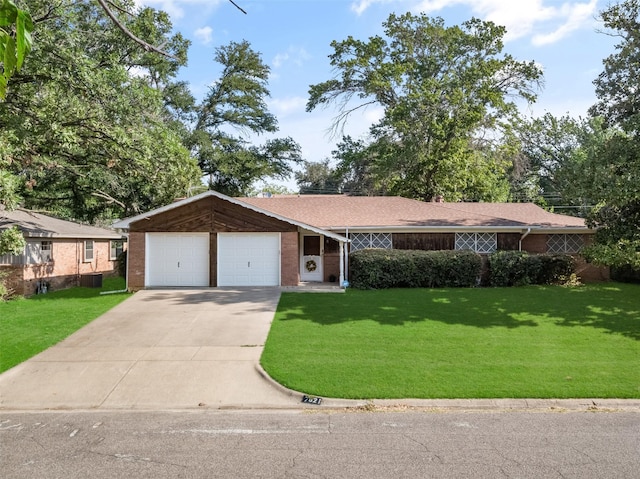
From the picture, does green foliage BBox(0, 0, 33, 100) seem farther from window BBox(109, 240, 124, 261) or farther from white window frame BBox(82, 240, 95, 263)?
window BBox(109, 240, 124, 261)

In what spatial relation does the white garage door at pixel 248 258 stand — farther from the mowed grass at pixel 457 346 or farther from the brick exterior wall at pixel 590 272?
the brick exterior wall at pixel 590 272

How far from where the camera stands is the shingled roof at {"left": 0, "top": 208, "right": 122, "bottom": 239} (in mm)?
18297

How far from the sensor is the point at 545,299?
14.9 m

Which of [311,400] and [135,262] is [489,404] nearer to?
[311,400]

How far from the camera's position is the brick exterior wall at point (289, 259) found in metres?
17.4

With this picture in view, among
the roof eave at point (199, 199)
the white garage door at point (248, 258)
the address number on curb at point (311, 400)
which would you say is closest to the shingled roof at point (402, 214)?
the roof eave at point (199, 199)

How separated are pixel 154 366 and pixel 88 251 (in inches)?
725

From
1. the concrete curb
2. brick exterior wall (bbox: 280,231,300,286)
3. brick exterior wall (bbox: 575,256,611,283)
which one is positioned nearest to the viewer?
the concrete curb

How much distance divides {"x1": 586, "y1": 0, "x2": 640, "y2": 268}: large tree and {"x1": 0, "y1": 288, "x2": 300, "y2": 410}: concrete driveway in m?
10.7

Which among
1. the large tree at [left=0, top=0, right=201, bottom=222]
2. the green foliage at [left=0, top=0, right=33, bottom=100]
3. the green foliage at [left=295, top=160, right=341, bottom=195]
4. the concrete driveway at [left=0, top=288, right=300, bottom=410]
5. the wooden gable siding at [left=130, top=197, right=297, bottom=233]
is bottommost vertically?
the concrete driveway at [left=0, top=288, right=300, bottom=410]

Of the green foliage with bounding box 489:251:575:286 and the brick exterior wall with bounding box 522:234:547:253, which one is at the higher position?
the brick exterior wall with bounding box 522:234:547:253

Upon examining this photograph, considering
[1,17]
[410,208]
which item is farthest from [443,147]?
[1,17]

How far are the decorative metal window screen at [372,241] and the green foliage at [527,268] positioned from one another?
4230 mm

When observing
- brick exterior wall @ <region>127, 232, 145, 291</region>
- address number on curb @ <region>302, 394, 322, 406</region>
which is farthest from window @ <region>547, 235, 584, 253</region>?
brick exterior wall @ <region>127, 232, 145, 291</region>
